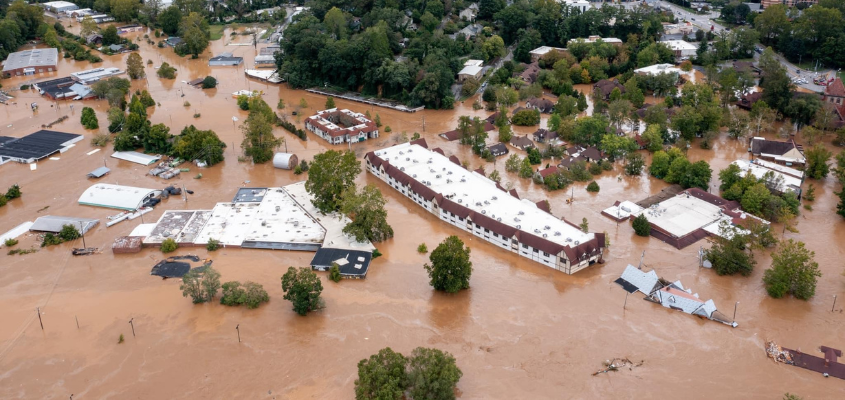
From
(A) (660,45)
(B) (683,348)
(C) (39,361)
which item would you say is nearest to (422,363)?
(B) (683,348)

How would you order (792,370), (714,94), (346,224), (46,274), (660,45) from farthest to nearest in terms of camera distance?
1. (660,45)
2. (714,94)
3. (346,224)
4. (46,274)
5. (792,370)

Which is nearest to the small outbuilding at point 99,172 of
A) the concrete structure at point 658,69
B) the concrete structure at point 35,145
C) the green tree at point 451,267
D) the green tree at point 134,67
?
the concrete structure at point 35,145

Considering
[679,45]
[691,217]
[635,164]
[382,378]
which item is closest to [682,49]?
[679,45]

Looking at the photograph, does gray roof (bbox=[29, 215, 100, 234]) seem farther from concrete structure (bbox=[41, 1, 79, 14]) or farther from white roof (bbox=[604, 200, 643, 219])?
concrete structure (bbox=[41, 1, 79, 14])

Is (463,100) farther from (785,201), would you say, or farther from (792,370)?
(792,370)

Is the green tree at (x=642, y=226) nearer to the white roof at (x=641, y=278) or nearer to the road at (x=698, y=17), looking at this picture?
the white roof at (x=641, y=278)

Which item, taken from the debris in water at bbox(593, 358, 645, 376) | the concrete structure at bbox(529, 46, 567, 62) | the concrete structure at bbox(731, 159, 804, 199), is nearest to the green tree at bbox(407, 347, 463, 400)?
the debris in water at bbox(593, 358, 645, 376)
